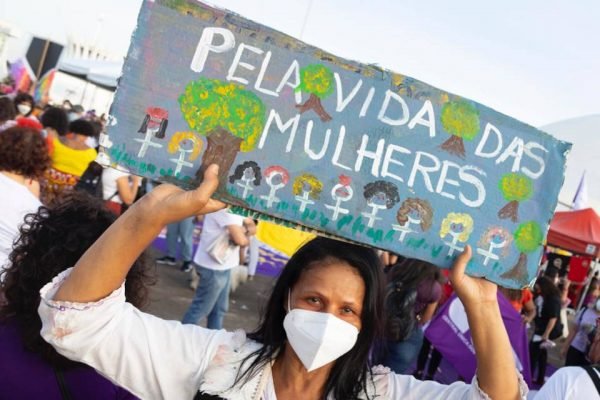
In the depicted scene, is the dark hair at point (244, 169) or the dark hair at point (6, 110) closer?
the dark hair at point (244, 169)

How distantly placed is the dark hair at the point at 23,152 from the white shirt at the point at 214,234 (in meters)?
1.70

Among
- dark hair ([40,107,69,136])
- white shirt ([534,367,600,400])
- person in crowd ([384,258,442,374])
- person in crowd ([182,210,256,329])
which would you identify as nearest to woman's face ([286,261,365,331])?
white shirt ([534,367,600,400])

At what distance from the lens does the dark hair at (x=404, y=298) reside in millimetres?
4395

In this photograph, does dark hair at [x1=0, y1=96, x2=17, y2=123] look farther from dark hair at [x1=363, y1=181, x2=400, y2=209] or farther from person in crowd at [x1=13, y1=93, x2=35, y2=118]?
dark hair at [x1=363, y1=181, x2=400, y2=209]

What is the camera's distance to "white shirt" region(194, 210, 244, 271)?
16.1 ft

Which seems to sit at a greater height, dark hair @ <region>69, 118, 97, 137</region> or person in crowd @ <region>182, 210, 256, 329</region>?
dark hair @ <region>69, 118, 97, 137</region>

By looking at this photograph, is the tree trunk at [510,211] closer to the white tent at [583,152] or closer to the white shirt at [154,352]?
the white shirt at [154,352]

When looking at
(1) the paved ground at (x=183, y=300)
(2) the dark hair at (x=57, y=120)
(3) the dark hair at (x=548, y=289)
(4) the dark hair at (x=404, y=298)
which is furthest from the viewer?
(3) the dark hair at (x=548, y=289)

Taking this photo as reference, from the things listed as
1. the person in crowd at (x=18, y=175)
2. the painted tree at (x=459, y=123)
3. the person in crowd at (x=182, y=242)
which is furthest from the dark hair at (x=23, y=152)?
the person in crowd at (x=182, y=242)

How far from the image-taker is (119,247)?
1449mm

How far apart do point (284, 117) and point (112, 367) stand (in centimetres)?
83

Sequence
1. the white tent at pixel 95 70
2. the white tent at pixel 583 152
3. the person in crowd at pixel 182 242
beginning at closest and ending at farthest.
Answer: the person in crowd at pixel 182 242, the white tent at pixel 583 152, the white tent at pixel 95 70

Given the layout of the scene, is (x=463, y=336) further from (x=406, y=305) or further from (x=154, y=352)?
(x=154, y=352)

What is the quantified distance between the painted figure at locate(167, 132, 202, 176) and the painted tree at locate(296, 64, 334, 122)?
31cm
